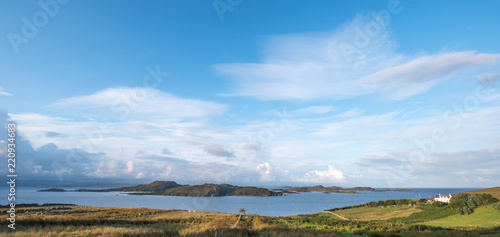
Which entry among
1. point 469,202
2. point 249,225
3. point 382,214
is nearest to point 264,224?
point 249,225

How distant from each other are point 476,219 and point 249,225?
36.2 metres

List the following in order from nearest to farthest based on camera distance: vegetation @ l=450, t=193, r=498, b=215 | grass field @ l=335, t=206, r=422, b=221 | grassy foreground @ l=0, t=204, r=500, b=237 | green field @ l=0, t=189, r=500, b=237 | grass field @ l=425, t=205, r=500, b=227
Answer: grassy foreground @ l=0, t=204, r=500, b=237 → green field @ l=0, t=189, r=500, b=237 → grass field @ l=425, t=205, r=500, b=227 → vegetation @ l=450, t=193, r=498, b=215 → grass field @ l=335, t=206, r=422, b=221

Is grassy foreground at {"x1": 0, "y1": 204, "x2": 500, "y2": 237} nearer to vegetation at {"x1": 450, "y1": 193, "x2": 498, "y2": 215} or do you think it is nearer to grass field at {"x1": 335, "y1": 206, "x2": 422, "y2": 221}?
grass field at {"x1": 335, "y1": 206, "x2": 422, "y2": 221}

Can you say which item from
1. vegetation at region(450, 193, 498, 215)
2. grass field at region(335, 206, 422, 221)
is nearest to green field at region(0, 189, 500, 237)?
grass field at region(335, 206, 422, 221)

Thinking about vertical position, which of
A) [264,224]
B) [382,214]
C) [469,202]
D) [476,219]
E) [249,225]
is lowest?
[382,214]

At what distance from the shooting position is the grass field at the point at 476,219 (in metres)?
36.7

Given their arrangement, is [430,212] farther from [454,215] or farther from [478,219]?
[478,219]

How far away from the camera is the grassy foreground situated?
54.5 feet

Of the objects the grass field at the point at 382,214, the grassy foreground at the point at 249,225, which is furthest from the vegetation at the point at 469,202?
the grass field at the point at 382,214

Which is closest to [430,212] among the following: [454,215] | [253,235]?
[454,215]

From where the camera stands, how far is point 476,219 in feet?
130

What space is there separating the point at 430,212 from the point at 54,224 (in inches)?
2429

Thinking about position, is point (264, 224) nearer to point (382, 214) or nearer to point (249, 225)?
point (249, 225)

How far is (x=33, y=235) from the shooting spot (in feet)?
60.5
